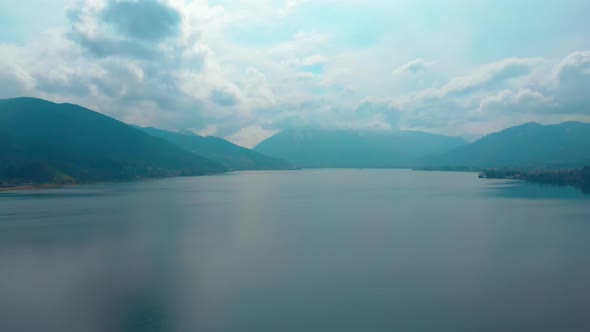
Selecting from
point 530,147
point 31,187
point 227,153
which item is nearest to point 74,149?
point 31,187

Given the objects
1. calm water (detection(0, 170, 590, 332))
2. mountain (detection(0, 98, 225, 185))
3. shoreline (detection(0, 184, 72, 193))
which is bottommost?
calm water (detection(0, 170, 590, 332))

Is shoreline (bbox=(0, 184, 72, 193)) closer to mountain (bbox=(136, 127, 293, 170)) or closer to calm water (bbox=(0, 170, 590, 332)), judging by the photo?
calm water (bbox=(0, 170, 590, 332))

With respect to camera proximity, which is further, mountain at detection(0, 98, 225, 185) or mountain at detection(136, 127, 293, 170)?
mountain at detection(136, 127, 293, 170)

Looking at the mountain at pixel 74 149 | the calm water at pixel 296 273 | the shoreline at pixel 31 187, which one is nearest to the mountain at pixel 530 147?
the mountain at pixel 74 149

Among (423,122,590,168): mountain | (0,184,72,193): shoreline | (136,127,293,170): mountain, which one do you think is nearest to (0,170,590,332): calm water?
(0,184,72,193): shoreline

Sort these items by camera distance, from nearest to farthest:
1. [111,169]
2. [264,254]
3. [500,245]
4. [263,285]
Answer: [263,285] → [264,254] → [500,245] → [111,169]

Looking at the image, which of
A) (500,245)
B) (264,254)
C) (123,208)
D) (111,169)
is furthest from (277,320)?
(111,169)

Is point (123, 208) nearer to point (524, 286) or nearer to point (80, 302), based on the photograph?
point (80, 302)

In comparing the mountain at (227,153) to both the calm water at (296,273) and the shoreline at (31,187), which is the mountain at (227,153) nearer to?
the shoreline at (31,187)
